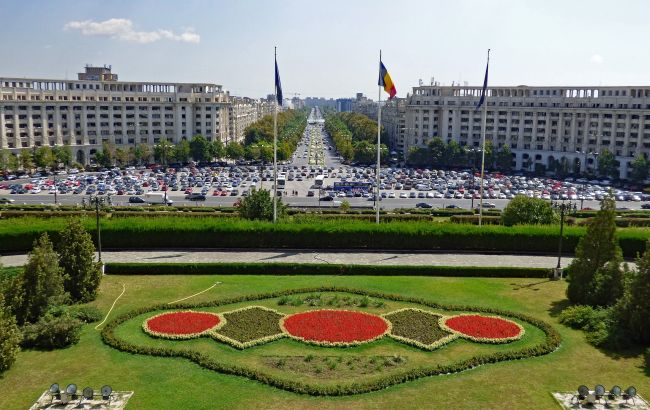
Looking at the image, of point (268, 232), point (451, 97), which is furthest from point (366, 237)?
point (451, 97)

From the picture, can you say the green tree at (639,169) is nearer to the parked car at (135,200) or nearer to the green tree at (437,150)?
the green tree at (437,150)

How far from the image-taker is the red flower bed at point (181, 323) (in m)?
28.6

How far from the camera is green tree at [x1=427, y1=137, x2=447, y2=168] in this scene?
130m

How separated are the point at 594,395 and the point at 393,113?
515ft

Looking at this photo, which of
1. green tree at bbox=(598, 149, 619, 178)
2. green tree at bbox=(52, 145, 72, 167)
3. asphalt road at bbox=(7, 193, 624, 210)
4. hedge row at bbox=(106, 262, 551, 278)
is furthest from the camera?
green tree at bbox=(52, 145, 72, 167)

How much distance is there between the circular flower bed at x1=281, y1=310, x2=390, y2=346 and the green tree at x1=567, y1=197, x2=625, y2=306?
11362mm

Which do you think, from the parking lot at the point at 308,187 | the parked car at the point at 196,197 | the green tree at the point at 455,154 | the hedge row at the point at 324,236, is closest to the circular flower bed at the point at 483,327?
the hedge row at the point at 324,236

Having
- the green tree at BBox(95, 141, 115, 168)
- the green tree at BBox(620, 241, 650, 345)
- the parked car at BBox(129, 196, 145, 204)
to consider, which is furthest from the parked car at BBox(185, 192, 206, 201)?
the green tree at BBox(620, 241, 650, 345)

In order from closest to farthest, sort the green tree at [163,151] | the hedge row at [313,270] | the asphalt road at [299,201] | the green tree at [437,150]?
the hedge row at [313,270], the asphalt road at [299,201], the green tree at [163,151], the green tree at [437,150]

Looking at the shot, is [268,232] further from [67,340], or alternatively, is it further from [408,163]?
[408,163]

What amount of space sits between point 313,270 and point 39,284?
17.4m

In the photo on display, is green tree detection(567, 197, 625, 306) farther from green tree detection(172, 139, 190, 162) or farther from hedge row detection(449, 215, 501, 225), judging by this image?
green tree detection(172, 139, 190, 162)

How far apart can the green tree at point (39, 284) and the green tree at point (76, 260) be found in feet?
8.40

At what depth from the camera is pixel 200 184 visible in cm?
9844
